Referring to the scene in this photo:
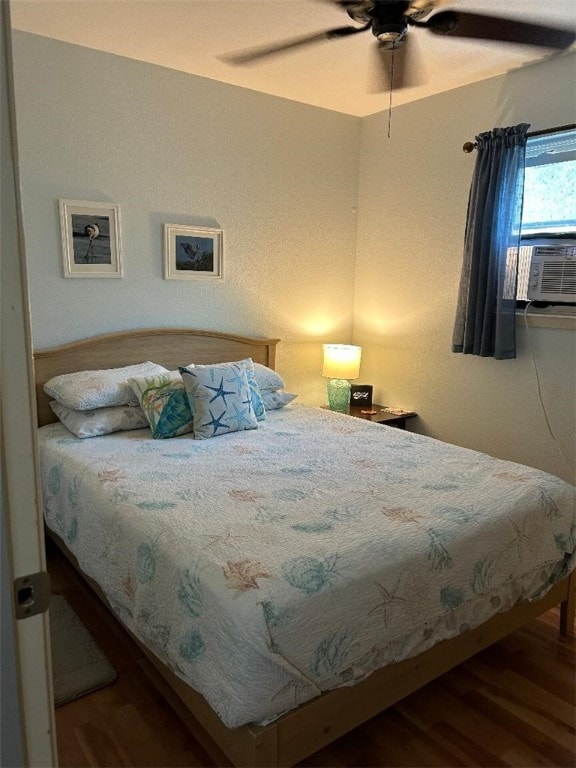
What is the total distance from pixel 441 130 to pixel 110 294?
2.23 m

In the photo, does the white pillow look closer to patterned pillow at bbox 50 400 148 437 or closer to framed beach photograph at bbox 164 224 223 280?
patterned pillow at bbox 50 400 148 437

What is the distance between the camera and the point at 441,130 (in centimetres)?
→ 341

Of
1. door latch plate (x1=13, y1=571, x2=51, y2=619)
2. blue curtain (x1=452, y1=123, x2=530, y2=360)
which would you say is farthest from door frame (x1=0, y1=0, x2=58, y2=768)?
blue curtain (x1=452, y1=123, x2=530, y2=360)

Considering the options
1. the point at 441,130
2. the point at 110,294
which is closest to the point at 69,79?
the point at 110,294

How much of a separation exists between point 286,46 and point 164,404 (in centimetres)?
176

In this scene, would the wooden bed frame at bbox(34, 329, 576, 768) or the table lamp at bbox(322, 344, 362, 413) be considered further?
the table lamp at bbox(322, 344, 362, 413)

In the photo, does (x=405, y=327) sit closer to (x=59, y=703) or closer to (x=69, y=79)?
(x=69, y=79)

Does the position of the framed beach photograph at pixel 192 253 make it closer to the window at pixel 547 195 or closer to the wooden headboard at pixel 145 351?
the wooden headboard at pixel 145 351

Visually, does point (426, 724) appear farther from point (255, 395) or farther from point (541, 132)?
point (541, 132)

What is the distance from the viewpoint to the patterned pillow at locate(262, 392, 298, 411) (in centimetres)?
328

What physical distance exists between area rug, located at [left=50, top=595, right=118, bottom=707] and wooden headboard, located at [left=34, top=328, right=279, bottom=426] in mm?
1048

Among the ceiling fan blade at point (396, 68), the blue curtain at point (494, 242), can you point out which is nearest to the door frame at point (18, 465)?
the ceiling fan blade at point (396, 68)

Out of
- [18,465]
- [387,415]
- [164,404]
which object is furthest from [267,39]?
[18,465]

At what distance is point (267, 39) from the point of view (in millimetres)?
2562
